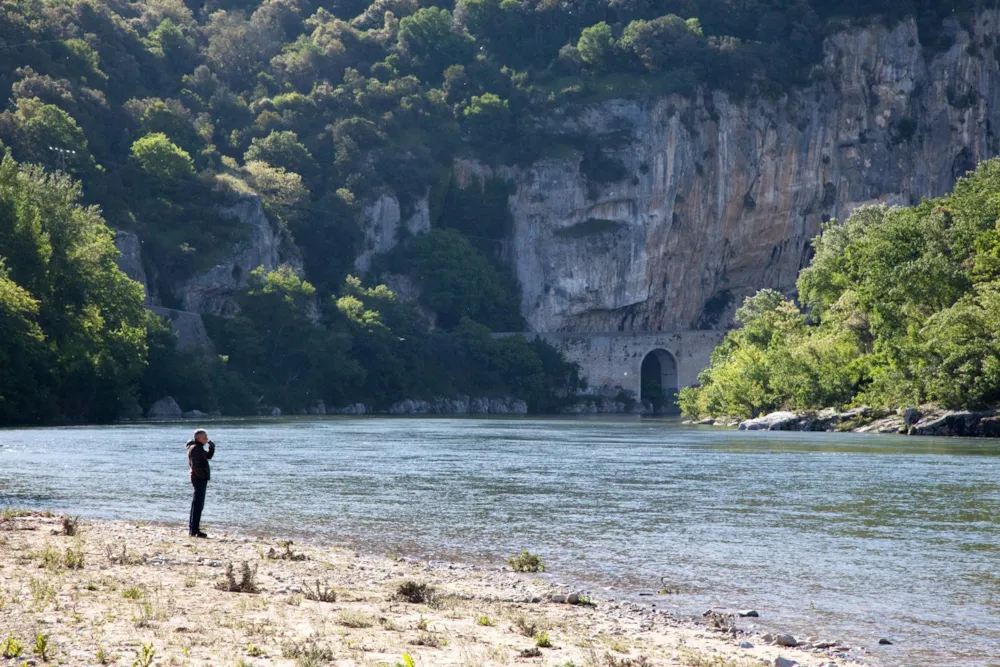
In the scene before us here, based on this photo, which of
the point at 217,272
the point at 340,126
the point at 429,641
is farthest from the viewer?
the point at 340,126

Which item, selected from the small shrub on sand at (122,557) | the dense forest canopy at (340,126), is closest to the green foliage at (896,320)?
the dense forest canopy at (340,126)

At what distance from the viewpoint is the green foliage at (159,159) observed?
9438cm

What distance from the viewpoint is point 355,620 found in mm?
11188

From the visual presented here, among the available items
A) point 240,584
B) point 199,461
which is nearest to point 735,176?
point 199,461

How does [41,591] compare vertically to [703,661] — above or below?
above

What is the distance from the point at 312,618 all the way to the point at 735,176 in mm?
116844

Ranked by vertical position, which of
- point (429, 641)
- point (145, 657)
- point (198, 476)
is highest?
point (198, 476)

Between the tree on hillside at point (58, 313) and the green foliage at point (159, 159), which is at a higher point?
the green foliage at point (159, 159)

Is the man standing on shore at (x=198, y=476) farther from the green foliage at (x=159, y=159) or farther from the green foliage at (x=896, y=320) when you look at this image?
the green foliage at (x=159, y=159)

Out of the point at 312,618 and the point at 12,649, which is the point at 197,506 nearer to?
the point at 312,618

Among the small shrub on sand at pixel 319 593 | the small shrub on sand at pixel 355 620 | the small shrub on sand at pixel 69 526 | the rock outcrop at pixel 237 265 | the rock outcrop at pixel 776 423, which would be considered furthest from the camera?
the rock outcrop at pixel 237 265

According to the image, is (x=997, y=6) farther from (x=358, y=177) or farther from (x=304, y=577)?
(x=304, y=577)

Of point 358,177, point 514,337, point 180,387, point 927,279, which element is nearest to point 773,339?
point 927,279

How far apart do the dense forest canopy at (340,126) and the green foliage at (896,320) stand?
3233cm
